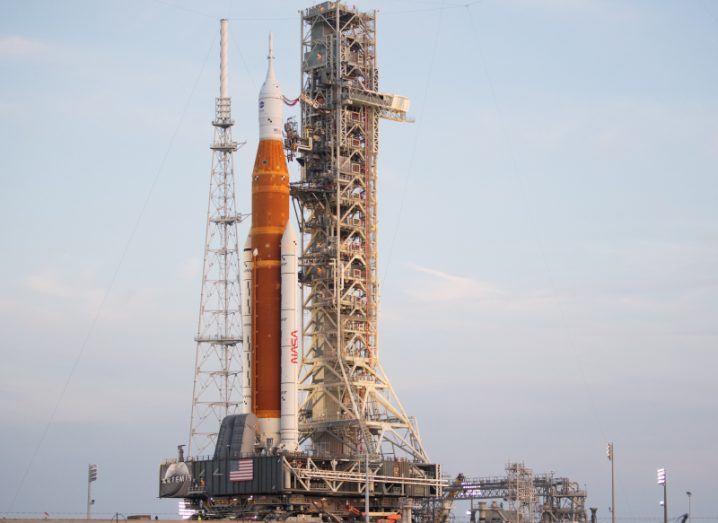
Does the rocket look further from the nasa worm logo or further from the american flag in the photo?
the american flag

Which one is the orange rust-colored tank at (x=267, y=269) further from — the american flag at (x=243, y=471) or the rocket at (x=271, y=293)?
A: the american flag at (x=243, y=471)

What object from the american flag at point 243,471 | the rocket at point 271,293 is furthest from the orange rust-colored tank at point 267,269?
the american flag at point 243,471

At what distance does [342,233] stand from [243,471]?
22.5 meters

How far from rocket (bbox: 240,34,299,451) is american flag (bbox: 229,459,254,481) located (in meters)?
2.20

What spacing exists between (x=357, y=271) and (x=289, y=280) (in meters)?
10.2

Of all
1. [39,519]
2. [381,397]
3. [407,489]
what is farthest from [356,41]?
[39,519]

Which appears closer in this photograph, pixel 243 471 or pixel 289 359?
pixel 243 471

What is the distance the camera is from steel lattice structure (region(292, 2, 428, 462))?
104m

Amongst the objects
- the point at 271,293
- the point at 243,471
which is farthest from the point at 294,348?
the point at 243,471

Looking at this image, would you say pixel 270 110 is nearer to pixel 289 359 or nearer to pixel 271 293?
pixel 271 293

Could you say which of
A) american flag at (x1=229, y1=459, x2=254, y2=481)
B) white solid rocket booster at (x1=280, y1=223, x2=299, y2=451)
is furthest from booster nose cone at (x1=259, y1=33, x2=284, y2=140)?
american flag at (x1=229, y1=459, x2=254, y2=481)

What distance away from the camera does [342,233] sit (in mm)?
107062

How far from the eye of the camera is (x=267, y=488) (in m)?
92.6

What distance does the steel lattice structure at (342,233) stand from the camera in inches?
4080
